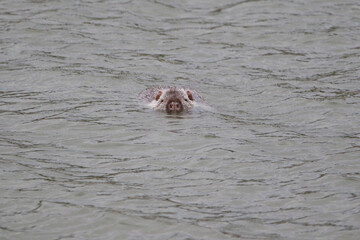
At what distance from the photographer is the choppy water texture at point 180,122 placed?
877 cm

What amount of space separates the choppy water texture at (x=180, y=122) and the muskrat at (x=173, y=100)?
21 centimetres

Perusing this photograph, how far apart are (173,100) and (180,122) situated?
0.55 metres

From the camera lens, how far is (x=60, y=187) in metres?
9.59

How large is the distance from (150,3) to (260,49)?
396 cm

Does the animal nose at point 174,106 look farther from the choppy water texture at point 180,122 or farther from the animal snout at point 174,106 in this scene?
the choppy water texture at point 180,122

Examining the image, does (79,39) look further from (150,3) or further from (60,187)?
(60,187)

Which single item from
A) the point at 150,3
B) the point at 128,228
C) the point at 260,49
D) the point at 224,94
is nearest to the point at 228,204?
the point at 128,228

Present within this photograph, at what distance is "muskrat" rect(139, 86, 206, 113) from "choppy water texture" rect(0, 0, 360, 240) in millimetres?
214

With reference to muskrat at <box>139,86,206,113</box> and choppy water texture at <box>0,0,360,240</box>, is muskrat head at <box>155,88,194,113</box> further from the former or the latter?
choppy water texture at <box>0,0,360,240</box>

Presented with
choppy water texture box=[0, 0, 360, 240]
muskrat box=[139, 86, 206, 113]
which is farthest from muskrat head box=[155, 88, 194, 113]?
choppy water texture box=[0, 0, 360, 240]

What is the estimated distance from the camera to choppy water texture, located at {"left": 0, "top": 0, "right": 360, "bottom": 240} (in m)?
8.77

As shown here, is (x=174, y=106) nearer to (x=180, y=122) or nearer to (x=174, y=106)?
(x=174, y=106)

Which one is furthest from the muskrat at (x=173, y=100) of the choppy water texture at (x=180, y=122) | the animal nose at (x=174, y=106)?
the choppy water texture at (x=180, y=122)

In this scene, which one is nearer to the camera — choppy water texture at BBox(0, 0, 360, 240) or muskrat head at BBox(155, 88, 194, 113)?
choppy water texture at BBox(0, 0, 360, 240)
